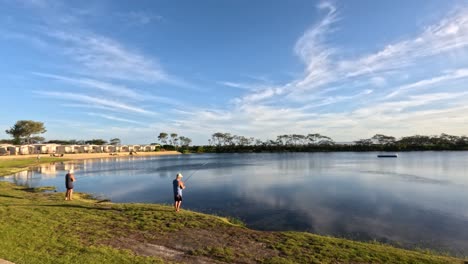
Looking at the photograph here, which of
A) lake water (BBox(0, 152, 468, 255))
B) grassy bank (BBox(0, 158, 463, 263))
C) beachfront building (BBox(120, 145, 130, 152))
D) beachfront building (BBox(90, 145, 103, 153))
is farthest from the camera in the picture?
beachfront building (BBox(120, 145, 130, 152))

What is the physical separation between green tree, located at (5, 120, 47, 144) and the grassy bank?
122703 mm

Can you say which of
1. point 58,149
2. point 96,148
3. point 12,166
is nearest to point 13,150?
point 58,149

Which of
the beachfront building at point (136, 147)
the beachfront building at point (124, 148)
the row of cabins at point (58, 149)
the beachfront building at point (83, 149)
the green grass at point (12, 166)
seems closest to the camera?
the green grass at point (12, 166)

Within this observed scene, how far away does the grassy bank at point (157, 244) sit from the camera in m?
7.76

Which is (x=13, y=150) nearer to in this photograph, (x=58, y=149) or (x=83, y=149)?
(x=58, y=149)

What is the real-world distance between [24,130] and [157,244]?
131 metres

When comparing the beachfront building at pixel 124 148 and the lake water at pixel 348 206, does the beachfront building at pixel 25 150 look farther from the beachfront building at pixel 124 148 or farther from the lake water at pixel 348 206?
the lake water at pixel 348 206

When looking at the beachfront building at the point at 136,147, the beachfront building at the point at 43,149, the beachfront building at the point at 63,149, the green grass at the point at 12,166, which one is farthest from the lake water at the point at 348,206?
the beachfront building at the point at 136,147

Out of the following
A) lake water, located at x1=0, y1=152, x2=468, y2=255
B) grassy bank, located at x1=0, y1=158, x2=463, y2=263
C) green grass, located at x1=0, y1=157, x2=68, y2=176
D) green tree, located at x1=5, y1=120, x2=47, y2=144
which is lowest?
lake water, located at x1=0, y1=152, x2=468, y2=255

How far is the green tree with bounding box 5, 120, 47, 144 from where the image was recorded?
11081 cm

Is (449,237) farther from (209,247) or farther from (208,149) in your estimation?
(208,149)

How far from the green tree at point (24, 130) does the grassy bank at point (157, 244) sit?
122703 millimetres

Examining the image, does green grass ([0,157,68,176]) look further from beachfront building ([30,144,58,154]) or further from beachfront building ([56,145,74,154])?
beachfront building ([56,145,74,154])

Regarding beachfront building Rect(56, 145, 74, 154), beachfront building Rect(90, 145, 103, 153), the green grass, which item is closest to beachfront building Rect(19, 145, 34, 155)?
beachfront building Rect(56, 145, 74, 154)
